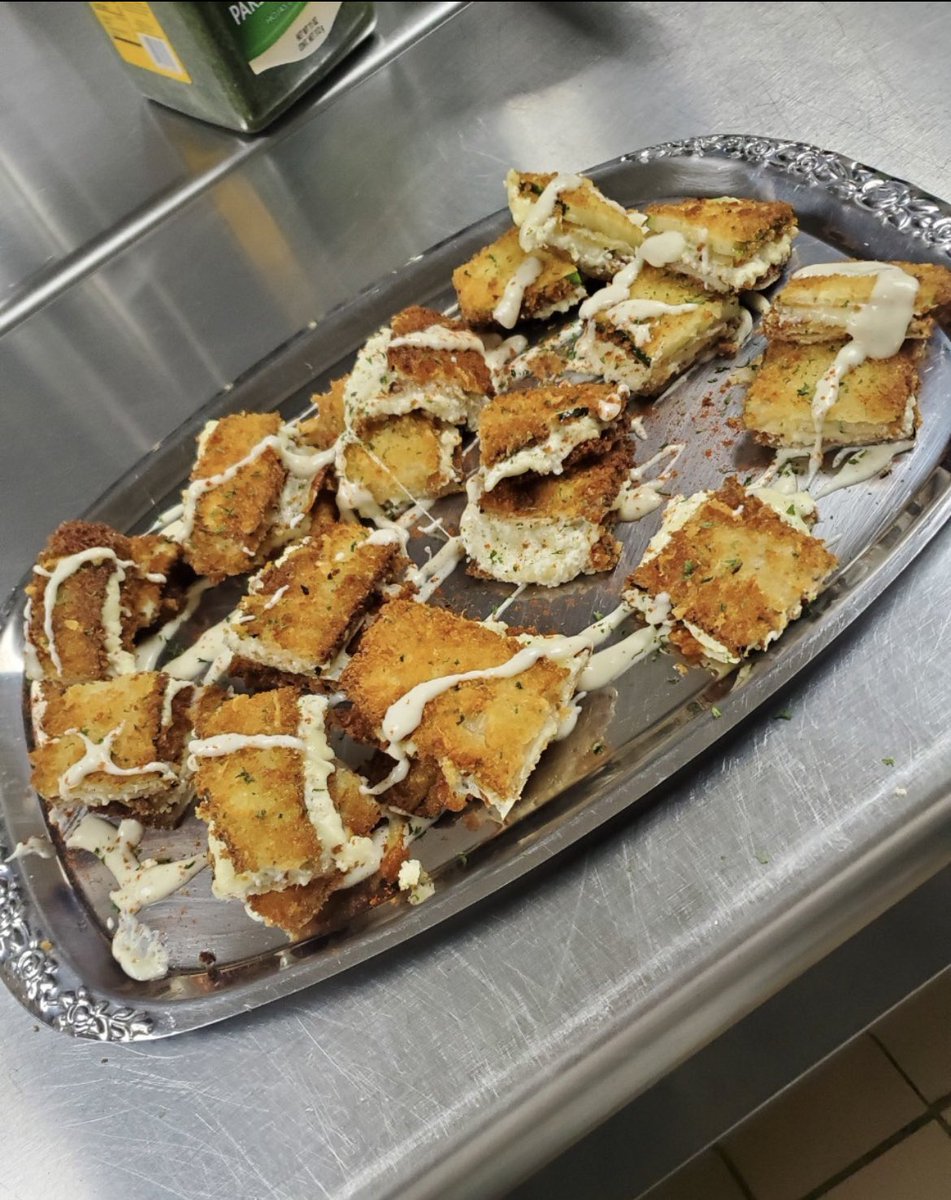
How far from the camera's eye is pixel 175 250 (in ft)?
9.00

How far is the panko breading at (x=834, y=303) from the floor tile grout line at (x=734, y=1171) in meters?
1.53

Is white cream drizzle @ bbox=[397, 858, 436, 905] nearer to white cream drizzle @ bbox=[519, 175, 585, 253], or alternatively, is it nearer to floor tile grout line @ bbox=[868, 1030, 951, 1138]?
floor tile grout line @ bbox=[868, 1030, 951, 1138]

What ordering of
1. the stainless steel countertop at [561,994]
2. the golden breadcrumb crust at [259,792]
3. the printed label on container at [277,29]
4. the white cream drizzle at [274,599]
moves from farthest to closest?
the printed label on container at [277,29] → the white cream drizzle at [274,599] → the golden breadcrumb crust at [259,792] → the stainless steel countertop at [561,994]

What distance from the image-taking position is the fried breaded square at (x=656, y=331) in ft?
6.30

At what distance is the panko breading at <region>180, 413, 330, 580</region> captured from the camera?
2006 mm

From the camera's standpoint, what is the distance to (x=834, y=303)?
1.74 m

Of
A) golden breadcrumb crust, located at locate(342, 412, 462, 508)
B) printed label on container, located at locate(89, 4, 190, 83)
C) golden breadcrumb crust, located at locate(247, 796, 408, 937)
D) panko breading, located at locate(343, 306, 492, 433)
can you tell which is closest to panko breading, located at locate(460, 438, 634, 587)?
golden breadcrumb crust, located at locate(342, 412, 462, 508)

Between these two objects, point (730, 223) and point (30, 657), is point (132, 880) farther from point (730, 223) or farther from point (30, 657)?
point (730, 223)

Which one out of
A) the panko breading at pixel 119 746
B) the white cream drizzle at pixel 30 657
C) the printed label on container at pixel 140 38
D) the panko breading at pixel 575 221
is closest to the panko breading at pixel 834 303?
the panko breading at pixel 575 221

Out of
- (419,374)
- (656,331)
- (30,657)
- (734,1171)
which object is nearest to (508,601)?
(419,374)

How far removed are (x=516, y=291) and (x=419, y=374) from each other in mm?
307

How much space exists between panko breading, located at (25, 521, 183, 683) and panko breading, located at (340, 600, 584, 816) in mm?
573

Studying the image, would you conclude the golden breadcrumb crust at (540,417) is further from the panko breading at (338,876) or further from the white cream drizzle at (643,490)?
the panko breading at (338,876)

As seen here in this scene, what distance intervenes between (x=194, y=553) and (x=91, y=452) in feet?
2.20
